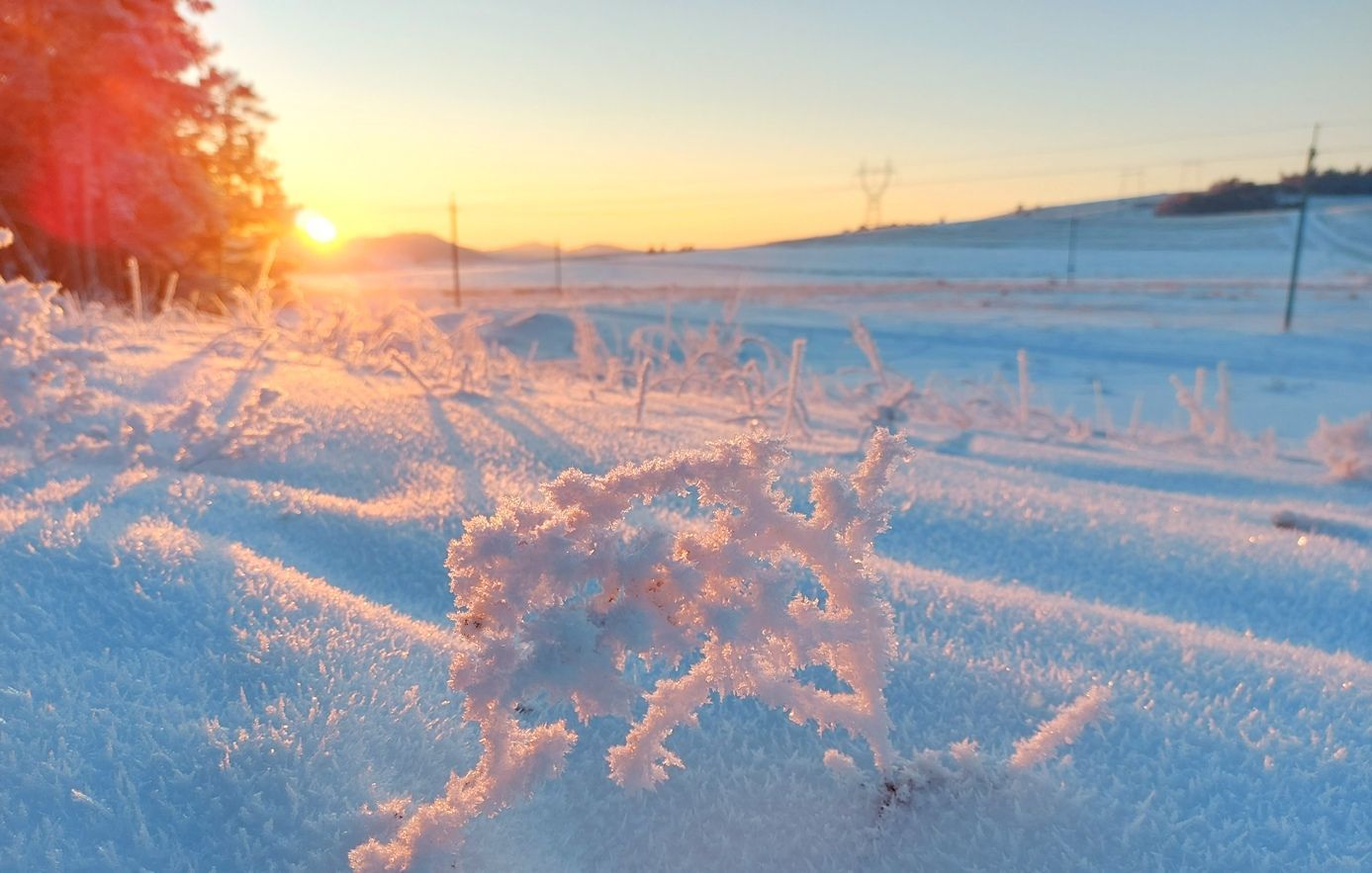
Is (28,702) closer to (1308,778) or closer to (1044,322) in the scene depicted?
(1308,778)

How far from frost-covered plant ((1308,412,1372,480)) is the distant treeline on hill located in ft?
168

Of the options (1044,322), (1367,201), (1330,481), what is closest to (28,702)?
(1330,481)

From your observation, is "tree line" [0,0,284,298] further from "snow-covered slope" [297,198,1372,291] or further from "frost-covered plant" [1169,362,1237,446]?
"snow-covered slope" [297,198,1372,291]

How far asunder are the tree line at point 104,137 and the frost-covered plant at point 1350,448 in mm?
6682

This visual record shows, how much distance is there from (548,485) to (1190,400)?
355 centimetres

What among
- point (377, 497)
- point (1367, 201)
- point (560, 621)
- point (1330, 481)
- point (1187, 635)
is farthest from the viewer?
point (1367, 201)

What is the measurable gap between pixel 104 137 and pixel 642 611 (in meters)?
8.34

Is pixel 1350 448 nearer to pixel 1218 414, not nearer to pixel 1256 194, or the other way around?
pixel 1218 414

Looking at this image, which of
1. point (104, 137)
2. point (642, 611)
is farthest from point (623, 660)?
point (104, 137)

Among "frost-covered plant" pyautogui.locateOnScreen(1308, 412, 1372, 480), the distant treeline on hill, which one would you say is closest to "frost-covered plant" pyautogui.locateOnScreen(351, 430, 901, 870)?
"frost-covered plant" pyautogui.locateOnScreen(1308, 412, 1372, 480)

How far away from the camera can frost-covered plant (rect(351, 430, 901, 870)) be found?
0.56 m

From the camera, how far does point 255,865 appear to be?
0.60m

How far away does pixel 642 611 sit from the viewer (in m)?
0.57

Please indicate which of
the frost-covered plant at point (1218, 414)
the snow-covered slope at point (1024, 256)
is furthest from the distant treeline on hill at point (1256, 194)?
the frost-covered plant at point (1218, 414)
